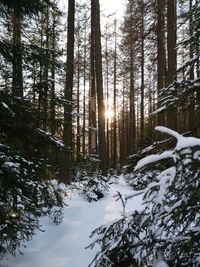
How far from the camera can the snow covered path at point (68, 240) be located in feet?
19.5

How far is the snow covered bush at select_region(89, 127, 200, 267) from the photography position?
2.32m

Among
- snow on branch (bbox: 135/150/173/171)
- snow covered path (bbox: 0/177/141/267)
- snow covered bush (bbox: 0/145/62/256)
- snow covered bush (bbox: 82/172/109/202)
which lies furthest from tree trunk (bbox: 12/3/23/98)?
snow covered bush (bbox: 82/172/109/202)

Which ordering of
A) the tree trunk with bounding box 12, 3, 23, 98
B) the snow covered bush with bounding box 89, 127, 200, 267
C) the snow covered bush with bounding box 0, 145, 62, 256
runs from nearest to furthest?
1. the snow covered bush with bounding box 89, 127, 200, 267
2. the snow covered bush with bounding box 0, 145, 62, 256
3. the tree trunk with bounding box 12, 3, 23, 98

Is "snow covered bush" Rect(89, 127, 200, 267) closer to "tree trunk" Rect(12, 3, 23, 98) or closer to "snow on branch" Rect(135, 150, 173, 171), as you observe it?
"snow on branch" Rect(135, 150, 173, 171)

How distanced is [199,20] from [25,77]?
5.41 meters

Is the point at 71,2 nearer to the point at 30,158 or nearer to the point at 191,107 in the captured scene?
the point at 30,158

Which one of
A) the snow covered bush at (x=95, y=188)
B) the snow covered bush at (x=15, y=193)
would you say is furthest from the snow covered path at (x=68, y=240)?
the snow covered bush at (x=95, y=188)

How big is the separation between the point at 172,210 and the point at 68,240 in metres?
4.67

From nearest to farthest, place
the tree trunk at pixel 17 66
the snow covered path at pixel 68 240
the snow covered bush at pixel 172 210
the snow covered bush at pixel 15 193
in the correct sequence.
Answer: the snow covered bush at pixel 172 210
the snow covered bush at pixel 15 193
the snow covered path at pixel 68 240
the tree trunk at pixel 17 66

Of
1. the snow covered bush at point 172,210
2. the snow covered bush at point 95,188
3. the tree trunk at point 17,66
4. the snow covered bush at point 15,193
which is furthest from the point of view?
the snow covered bush at point 95,188

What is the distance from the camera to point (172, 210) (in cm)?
268

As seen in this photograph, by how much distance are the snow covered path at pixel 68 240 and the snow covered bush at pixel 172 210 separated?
63.0 inches

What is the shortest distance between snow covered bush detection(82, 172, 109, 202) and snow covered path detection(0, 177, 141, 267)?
1150 millimetres

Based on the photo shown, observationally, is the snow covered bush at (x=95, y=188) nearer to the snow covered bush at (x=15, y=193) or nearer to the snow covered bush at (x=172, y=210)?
the snow covered bush at (x=15, y=193)
